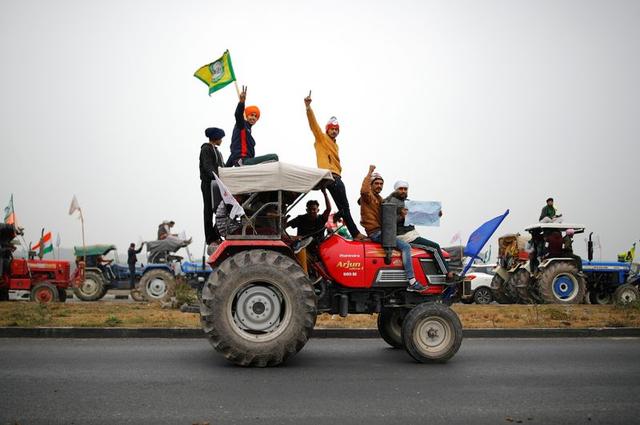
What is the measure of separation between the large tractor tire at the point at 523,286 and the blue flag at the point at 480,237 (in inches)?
465

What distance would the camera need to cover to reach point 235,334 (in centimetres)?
726

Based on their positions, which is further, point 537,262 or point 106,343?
point 537,262

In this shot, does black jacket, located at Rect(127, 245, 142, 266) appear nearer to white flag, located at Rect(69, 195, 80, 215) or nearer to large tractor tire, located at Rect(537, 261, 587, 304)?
white flag, located at Rect(69, 195, 80, 215)

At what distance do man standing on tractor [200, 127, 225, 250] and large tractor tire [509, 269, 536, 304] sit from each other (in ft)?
43.7

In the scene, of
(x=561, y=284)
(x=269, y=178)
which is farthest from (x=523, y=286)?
(x=269, y=178)

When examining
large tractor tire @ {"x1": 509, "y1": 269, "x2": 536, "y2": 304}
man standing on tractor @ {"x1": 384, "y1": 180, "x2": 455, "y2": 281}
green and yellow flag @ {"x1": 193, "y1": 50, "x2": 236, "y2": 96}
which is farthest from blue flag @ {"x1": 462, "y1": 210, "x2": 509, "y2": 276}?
large tractor tire @ {"x1": 509, "y1": 269, "x2": 536, "y2": 304}

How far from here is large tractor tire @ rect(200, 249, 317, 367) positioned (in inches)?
285

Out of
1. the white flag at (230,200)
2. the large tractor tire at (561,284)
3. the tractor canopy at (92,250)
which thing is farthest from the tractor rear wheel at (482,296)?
the white flag at (230,200)

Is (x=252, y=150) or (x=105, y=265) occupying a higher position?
(x=252, y=150)

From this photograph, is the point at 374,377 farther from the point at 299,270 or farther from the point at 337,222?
the point at 337,222

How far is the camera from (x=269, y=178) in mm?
7520

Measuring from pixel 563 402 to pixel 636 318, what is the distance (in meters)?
8.58

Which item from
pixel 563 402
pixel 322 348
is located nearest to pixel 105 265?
pixel 322 348

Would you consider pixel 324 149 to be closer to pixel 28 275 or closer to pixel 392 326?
pixel 392 326
